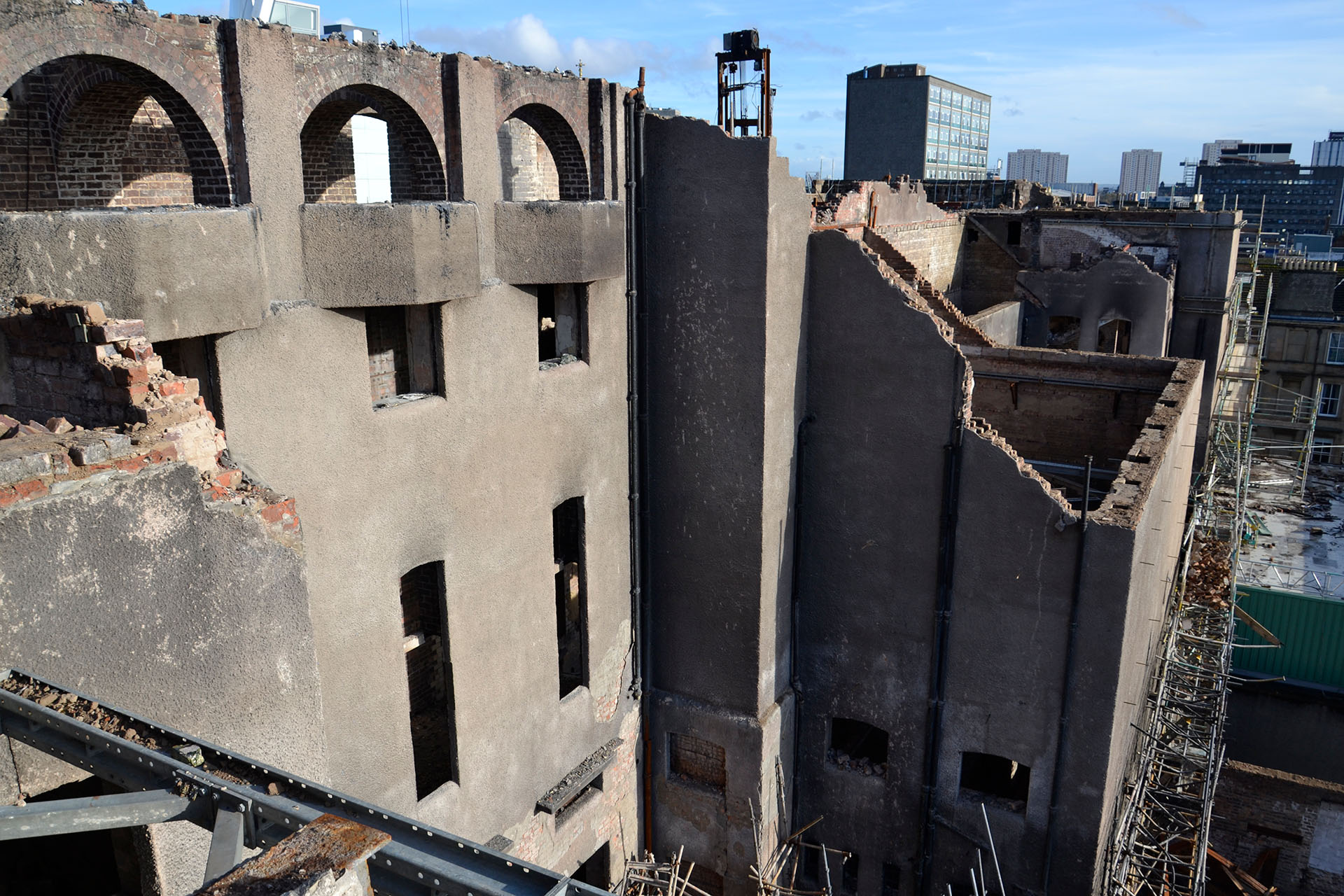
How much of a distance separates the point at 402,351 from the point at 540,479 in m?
2.16

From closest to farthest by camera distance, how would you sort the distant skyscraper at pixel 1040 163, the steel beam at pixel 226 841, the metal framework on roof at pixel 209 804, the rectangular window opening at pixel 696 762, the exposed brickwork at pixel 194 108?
the metal framework on roof at pixel 209 804, the steel beam at pixel 226 841, the exposed brickwork at pixel 194 108, the rectangular window opening at pixel 696 762, the distant skyscraper at pixel 1040 163

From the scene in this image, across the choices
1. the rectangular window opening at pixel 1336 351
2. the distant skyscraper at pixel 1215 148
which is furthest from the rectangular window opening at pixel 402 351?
the distant skyscraper at pixel 1215 148

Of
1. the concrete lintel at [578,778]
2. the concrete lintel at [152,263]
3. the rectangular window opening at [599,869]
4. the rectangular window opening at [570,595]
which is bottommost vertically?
the rectangular window opening at [599,869]

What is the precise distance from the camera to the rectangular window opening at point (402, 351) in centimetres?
949

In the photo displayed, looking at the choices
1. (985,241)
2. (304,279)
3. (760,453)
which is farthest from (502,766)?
(985,241)

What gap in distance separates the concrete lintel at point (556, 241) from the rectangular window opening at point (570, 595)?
276 centimetres

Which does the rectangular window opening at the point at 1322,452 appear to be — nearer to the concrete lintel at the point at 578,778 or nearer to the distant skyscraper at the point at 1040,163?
the concrete lintel at the point at 578,778

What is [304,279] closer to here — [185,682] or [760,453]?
[185,682]

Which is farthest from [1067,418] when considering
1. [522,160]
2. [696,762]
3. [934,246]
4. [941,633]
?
[522,160]

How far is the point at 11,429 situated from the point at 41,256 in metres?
1.16

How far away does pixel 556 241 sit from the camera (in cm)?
1034

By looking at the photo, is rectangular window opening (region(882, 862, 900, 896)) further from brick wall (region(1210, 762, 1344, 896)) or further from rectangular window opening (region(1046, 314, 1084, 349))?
rectangular window opening (region(1046, 314, 1084, 349))

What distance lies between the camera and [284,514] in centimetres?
684

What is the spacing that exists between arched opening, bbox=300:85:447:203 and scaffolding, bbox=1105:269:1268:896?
11120 millimetres
